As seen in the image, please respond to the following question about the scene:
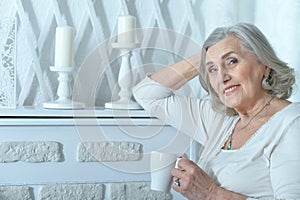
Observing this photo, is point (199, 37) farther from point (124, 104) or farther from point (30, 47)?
point (30, 47)

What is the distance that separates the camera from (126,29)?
146 cm

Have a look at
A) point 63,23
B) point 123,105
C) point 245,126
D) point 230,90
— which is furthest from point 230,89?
point 63,23

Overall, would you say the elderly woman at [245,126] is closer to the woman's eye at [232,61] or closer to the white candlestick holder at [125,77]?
the woman's eye at [232,61]

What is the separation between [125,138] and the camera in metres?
1.44

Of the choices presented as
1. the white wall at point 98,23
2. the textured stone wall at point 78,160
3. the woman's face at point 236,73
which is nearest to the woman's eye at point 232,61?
the woman's face at point 236,73

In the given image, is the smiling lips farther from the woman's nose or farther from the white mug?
the white mug

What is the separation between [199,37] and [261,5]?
0.21m

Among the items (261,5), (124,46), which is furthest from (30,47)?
(261,5)

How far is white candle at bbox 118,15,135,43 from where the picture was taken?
1.46 m

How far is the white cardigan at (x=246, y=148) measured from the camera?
1.07 metres

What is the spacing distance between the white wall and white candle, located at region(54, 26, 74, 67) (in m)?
0.09

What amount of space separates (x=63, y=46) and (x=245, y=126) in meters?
0.53

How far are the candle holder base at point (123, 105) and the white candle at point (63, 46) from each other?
0.50 ft

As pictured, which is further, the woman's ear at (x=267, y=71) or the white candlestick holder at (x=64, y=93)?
the white candlestick holder at (x=64, y=93)
